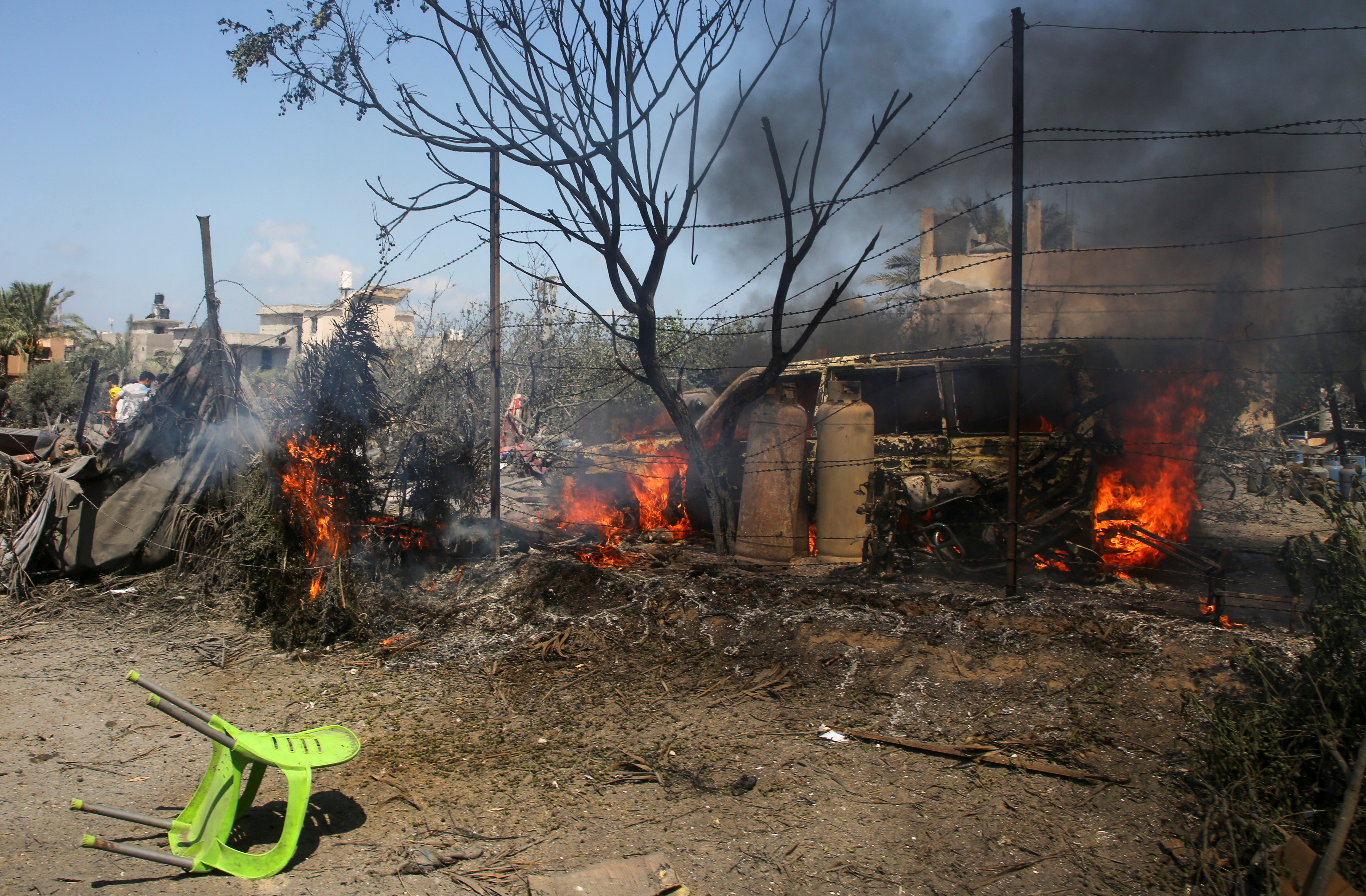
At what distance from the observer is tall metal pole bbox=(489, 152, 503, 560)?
7.64m

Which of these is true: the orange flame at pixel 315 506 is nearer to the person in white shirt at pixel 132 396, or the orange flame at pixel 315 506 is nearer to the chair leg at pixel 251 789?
the chair leg at pixel 251 789

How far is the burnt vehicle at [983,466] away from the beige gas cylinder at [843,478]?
Result: 2.2 inches

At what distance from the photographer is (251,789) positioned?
345 centimetres

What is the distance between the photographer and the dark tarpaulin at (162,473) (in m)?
7.44

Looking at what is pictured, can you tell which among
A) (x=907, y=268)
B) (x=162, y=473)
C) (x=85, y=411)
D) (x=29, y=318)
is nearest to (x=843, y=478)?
(x=162, y=473)

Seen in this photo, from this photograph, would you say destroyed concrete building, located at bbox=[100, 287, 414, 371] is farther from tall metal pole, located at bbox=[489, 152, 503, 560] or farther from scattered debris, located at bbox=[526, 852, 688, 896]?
scattered debris, located at bbox=[526, 852, 688, 896]

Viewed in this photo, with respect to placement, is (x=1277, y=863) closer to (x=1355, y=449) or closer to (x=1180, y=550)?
(x=1180, y=550)

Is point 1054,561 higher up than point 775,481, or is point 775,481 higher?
point 775,481

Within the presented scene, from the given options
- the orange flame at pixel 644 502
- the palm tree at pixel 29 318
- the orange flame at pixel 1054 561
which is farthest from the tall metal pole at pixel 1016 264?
the palm tree at pixel 29 318

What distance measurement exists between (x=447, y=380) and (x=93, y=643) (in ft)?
14.3

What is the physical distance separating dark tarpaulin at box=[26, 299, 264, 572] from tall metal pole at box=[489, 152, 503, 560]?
2.21 metres

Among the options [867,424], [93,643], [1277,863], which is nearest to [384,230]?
[93,643]

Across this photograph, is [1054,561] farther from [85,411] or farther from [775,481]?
[85,411]

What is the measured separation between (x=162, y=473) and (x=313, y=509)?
2675 mm
